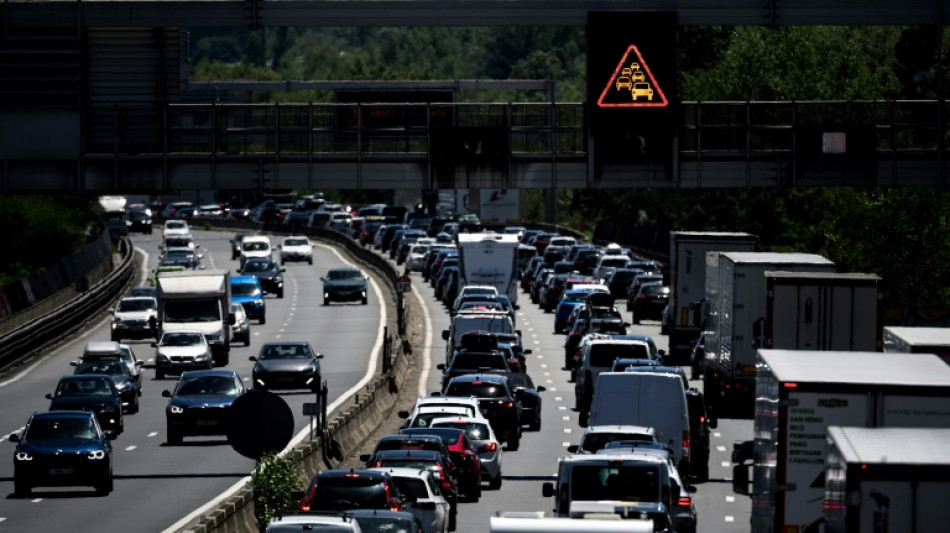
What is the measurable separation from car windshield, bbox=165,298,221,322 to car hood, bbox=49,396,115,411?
18.2 m

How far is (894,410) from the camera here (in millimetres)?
19375

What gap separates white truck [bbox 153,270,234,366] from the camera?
61812 mm

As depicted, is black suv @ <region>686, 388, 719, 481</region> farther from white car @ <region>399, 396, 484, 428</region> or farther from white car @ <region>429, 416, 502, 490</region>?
white car @ <region>399, 396, 484, 428</region>

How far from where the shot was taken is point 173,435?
141 ft

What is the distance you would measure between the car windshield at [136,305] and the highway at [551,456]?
31.1ft

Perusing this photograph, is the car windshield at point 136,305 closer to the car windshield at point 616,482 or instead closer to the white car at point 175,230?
the car windshield at point 616,482

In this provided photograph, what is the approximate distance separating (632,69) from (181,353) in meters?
21.2

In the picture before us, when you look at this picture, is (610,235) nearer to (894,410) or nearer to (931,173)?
(931,173)

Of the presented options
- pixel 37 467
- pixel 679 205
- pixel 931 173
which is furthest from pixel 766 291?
pixel 679 205

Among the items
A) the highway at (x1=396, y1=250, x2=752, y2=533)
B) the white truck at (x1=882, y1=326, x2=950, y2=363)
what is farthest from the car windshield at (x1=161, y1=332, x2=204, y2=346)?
the white truck at (x1=882, y1=326, x2=950, y2=363)

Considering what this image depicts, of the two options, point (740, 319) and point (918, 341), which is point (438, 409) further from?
point (918, 341)

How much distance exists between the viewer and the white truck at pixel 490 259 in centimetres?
7819

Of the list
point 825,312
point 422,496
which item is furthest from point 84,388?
point 422,496

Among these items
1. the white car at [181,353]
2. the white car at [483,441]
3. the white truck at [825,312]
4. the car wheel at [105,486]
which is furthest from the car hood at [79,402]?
the white truck at [825,312]
